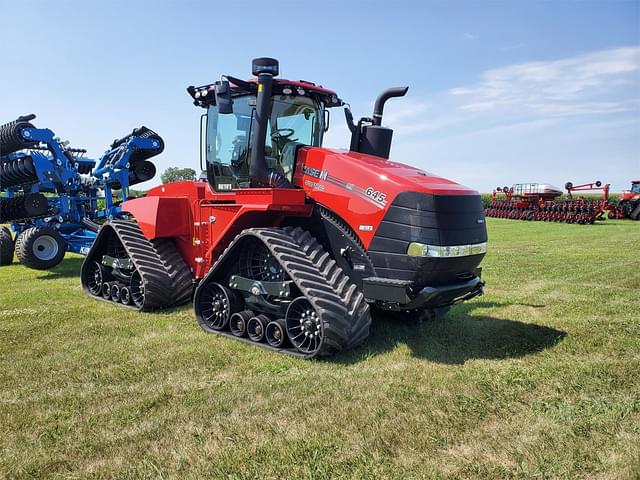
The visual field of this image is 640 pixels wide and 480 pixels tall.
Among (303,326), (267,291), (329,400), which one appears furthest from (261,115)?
(329,400)

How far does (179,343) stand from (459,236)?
3335 mm

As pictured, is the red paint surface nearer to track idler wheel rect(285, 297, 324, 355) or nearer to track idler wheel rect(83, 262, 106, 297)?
track idler wheel rect(285, 297, 324, 355)

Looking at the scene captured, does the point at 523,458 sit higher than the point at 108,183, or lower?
lower

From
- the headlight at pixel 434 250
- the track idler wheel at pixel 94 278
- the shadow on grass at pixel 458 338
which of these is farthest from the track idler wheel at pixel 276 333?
the track idler wheel at pixel 94 278

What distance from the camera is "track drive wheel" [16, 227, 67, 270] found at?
10.9 m

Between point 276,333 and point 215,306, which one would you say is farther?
point 215,306

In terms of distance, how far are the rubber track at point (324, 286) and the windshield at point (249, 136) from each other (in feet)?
3.48

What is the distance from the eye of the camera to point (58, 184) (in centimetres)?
1215

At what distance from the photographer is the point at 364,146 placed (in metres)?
7.01

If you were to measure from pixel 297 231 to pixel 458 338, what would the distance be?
2261mm

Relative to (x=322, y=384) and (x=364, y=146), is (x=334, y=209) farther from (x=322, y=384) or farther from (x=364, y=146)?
(x=322, y=384)

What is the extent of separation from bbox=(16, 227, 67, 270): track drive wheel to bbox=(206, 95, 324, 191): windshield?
5760 millimetres

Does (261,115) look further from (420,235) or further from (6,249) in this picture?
(6,249)

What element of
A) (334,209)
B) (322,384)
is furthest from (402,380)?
(334,209)
